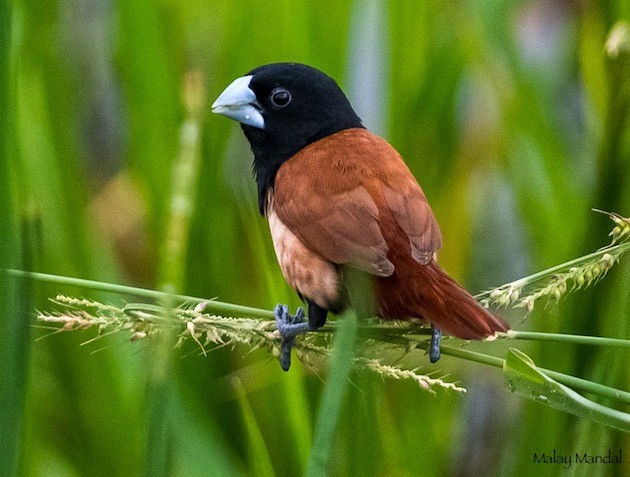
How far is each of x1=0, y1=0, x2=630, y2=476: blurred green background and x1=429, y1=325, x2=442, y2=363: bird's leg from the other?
153 mm

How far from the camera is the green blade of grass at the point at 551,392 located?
77 centimetres

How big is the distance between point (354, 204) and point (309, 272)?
104 mm

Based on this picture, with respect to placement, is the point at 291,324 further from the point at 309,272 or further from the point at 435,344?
the point at 435,344

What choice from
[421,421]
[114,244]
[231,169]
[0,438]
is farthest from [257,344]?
[114,244]

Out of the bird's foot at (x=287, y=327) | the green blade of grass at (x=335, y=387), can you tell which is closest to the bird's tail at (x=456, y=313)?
the bird's foot at (x=287, y=327)

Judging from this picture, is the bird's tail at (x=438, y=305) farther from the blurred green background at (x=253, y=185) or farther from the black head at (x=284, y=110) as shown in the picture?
the black head at (x=284, y=110)

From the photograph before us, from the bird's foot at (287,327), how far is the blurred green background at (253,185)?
46 mm

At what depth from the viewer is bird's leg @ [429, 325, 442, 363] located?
100 centimetres

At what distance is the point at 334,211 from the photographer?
1159mm

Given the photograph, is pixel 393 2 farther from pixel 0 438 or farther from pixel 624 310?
pixel 0 438

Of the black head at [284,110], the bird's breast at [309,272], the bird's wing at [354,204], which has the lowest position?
the bird's breast at [309,272]

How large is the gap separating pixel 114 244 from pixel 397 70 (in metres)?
0.67

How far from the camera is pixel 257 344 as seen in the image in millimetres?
961

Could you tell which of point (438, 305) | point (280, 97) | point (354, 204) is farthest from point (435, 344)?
point (280, 97)
